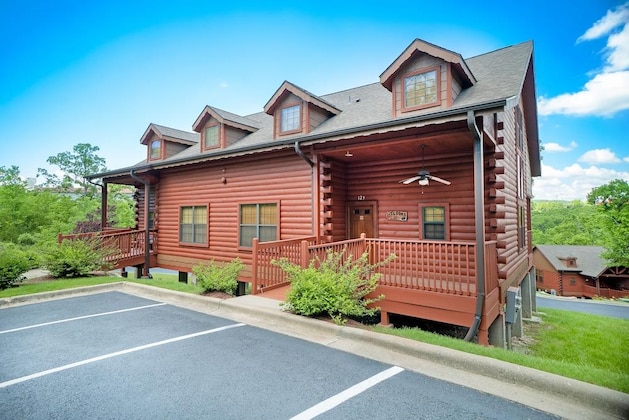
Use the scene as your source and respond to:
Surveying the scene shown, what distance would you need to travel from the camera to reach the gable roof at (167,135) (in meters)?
13.4

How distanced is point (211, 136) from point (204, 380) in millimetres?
10009

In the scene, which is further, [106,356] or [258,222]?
[258,222]

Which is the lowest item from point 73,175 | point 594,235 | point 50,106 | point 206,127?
point 594,235

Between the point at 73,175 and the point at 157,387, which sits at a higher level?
the point at 73,175

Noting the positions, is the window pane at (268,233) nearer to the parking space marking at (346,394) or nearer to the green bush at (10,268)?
the green bush at (10,268)

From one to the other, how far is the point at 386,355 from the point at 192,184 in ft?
33.7

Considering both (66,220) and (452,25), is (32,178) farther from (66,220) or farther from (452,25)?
(452,25)

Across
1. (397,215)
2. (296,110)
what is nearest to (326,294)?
(397,215)

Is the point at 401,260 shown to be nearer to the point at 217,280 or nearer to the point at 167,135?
the point at 217,280

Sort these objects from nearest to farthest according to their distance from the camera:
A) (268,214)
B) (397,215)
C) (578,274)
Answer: (397,215) → (268,214) → (578,274)

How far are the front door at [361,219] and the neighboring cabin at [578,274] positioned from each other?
128 ft

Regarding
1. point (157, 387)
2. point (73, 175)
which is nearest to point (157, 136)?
point (157, 387)

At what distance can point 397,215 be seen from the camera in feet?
28.9

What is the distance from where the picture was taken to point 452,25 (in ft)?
43.5
